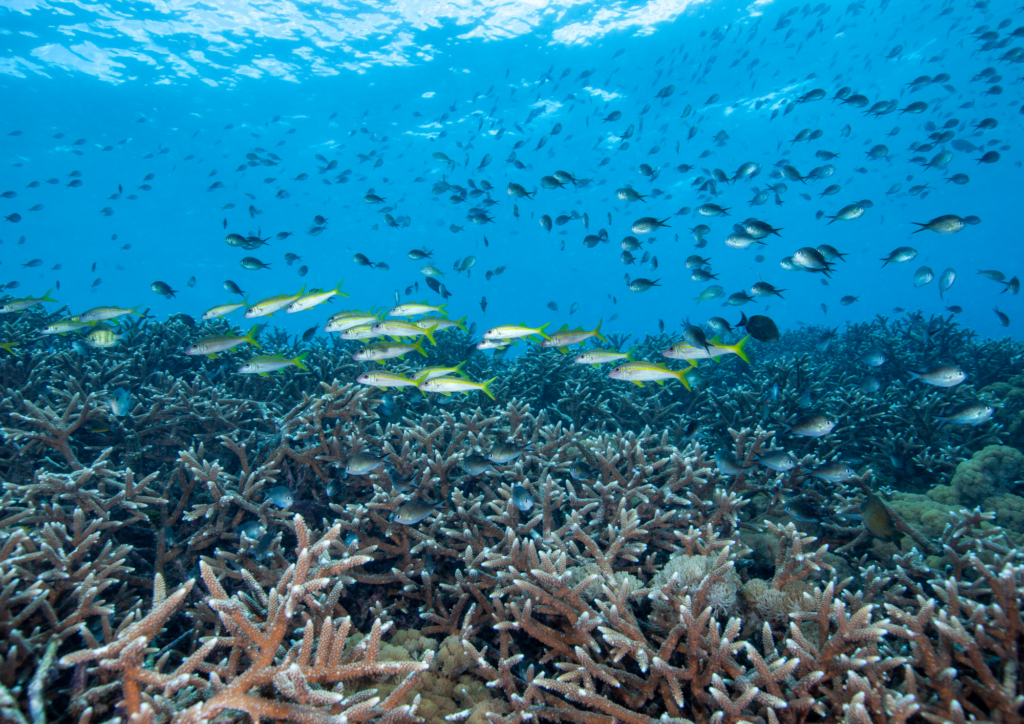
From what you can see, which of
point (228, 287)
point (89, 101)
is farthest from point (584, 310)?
point (228, 287)

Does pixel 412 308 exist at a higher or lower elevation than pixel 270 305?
higher

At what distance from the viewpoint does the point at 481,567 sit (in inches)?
132

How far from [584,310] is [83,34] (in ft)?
337

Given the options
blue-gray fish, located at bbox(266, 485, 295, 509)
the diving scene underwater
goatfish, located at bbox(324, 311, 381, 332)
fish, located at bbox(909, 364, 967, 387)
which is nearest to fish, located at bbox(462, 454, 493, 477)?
the diving scene underwater

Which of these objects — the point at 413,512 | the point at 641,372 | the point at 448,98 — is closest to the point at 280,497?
the point at 413,512

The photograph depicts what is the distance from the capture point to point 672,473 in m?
4.23

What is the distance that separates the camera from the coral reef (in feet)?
6.61

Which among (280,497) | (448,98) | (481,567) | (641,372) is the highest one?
(448,98)

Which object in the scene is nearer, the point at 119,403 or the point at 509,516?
the point at 509,516

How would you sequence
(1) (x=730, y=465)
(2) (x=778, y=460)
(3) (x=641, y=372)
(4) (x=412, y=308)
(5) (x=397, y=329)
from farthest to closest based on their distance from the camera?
(4) (x=412, y=308), (5) (x=397, y=329), (3) (x=641, y=372), (1) (x=730, y=465), (2) (x=778, y=460)

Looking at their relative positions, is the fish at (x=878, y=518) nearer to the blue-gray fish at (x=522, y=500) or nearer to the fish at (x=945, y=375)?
the fish at (x=945, y=375)

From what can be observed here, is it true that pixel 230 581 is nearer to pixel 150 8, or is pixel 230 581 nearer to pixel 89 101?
pixel 150 8

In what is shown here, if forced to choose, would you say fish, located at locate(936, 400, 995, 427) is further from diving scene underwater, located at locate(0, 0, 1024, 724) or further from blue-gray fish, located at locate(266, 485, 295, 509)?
blue-gray fish, located at locate(266, 485, 295, 509)

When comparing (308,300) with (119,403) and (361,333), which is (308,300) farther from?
(119,403)
